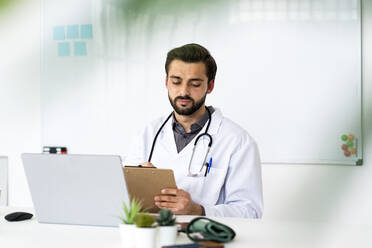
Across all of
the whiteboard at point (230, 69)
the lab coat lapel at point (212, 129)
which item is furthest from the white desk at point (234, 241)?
the whiteboard at point (230, 69)

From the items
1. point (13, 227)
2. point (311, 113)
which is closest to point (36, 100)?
point (311, 113)

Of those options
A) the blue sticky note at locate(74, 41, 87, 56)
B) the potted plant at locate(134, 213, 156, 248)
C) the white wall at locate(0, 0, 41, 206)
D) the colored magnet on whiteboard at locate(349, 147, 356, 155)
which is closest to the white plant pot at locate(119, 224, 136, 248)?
the potted plant at locate(134, 213, 156, 248)

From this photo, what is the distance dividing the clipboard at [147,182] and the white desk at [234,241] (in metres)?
0.16

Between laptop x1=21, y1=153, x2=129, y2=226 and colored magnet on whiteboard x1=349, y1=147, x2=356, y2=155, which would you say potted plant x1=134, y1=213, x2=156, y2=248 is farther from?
colored magnet on whiteboard x1=349, y1=147, x2=356, y2=155

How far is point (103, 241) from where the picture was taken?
3.16 feet

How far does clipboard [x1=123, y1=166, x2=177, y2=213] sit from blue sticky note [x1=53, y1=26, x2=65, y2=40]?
5.55 feet

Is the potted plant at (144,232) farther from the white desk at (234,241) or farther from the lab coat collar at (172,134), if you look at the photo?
the lab coat collar at (172,134)

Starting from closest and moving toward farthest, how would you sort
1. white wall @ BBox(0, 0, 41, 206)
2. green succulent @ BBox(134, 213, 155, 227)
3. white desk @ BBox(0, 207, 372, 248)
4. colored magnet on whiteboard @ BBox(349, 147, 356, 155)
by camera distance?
green succulent @ BBox(134, 213, 155, 227) → white desk @ BBox(0, 207, 372, 248) → colored magnet on whiteboard @ BBox(349, 147, 356, 155) → white wall @ BBox(0, 0, 41, 206)

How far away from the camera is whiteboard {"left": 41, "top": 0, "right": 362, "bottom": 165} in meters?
2.29

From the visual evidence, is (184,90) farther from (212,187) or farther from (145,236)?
(145,236)

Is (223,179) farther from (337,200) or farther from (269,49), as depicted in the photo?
(337,200)

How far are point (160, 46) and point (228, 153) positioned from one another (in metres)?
1.12

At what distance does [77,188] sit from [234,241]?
34 cm

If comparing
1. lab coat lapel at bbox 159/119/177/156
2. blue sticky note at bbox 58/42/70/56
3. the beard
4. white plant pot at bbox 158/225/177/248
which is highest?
blue sticky note at bbox 58/42/70/56
